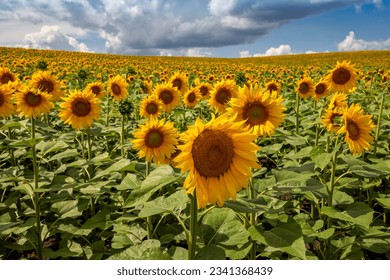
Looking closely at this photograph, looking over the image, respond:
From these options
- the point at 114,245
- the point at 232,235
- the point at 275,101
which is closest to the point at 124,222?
the point at 114,245

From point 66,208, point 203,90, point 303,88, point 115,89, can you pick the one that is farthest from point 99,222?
point 303,88

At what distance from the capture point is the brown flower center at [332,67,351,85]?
5750 millimetres

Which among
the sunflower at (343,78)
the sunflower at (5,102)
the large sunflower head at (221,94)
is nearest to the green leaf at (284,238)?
the large sunflower head at (221,94)

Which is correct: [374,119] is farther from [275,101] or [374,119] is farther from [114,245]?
[114,245]

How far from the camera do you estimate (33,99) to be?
434 cm

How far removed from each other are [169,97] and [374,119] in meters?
3.93

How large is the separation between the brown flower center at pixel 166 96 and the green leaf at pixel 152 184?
384cm

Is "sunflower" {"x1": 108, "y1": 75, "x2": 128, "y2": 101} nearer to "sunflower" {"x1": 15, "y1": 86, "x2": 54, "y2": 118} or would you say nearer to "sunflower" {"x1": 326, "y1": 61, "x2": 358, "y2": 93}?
"sunflower" {"x1": 15, "y1": 86, "x2": 54, "y2": 118}

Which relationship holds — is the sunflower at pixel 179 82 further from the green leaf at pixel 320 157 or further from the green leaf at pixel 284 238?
the green leaf at pixel 284 238

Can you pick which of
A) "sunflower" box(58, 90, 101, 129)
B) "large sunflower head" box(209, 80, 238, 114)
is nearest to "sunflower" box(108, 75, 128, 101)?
"sunflower" box(58, 90, 101, 129)

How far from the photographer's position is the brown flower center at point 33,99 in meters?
4.30

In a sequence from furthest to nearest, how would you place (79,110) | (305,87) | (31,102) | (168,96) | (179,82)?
(179,82), (305,87), (168,96), (79,110), (31,102)

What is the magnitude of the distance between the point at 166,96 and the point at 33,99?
2292mm

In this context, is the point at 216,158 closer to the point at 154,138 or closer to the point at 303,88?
the point at 154,138
